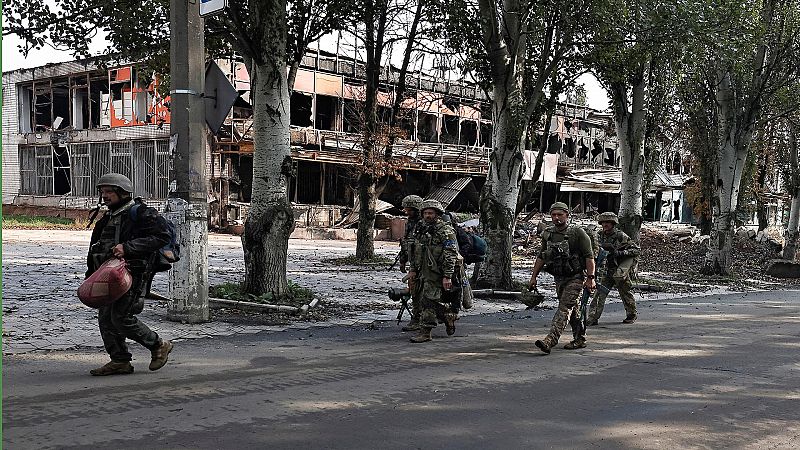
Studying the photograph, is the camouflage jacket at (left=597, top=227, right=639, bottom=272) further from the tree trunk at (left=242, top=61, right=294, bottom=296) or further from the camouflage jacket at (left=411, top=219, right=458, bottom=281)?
the tree trunk at (left=242, top=61, right=294, bottom=296)

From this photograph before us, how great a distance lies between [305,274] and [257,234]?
564 cm

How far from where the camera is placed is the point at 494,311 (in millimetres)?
12375

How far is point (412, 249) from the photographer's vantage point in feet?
30.4

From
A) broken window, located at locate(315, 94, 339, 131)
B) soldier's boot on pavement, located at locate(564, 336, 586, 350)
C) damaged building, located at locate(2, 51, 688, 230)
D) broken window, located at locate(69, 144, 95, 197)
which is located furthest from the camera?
broken window, located at locate(315, 94, 339, 131)

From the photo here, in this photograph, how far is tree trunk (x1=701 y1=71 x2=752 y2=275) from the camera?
2152 centimetres

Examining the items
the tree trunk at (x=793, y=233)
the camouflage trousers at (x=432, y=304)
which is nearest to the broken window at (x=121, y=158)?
the camouflage trousers at (x=432, y=304)

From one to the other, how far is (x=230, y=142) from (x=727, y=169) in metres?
18.1

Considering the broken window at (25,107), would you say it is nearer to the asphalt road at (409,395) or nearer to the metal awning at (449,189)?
the metal awning at (449,189)

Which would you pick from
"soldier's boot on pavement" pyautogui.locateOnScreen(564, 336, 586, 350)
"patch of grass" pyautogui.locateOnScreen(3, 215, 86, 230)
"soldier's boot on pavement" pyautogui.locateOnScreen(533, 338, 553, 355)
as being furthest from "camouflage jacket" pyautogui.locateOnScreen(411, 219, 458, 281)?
"patch of grass" pyautogui.locateOnScreen(3, 215, 86, 230)

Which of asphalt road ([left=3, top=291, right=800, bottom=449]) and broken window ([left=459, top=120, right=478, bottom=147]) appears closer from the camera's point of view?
asphalt road ([left=3, top=291, right=800, bottom=449])

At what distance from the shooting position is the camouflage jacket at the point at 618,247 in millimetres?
11258

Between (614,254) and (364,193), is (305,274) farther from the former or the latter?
(614,254)

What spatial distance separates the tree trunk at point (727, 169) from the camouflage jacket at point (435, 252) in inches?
599

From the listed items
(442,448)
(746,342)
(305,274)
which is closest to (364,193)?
(305,274)
